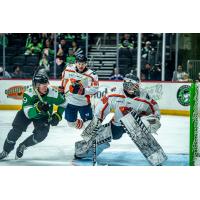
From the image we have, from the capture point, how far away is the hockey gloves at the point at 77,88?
33.2 feet

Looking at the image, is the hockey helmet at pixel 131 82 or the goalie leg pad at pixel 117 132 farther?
the goalie leg pad at pixel 117 132

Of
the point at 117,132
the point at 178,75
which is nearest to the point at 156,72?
the point at 178,75

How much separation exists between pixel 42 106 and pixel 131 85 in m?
1.01

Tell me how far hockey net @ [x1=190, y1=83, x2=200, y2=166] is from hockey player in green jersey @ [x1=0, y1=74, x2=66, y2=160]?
4.62ft

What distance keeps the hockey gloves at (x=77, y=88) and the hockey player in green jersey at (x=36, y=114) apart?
0.14 m

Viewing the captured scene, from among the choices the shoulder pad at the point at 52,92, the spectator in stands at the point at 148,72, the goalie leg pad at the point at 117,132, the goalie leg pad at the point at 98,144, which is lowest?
the goalie leg pad at the point at 98,144

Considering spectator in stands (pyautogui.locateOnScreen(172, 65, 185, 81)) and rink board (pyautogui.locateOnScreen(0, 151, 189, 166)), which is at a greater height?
spectator in stands (pyautogui.locateOnScreen(172, 65, 185, 81))

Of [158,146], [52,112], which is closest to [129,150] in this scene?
[158,146]

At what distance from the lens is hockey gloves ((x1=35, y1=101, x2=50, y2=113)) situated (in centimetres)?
1019

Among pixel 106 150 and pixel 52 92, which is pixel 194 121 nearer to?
pixel 106 150

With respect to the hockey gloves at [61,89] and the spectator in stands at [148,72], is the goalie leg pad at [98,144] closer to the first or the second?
the hockey gloves at [61,89]

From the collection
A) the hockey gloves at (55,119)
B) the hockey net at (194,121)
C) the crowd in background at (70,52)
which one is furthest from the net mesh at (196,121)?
the hockey gloves at (55,119)

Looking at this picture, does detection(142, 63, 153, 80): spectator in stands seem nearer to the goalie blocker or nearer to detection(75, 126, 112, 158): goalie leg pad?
the goalie blocker

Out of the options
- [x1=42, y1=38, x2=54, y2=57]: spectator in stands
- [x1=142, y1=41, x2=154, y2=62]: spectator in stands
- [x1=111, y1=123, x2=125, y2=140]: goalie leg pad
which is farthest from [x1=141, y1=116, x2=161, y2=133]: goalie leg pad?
[x1=42, y1=38, x2=54, y2=57]: spectator in stands
